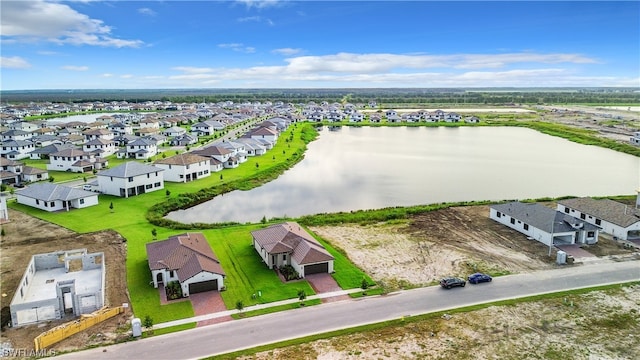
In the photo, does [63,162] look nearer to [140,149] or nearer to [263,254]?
[140,149]

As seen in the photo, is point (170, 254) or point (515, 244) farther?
point (515, 244)

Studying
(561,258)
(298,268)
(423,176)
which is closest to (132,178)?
(298,268)

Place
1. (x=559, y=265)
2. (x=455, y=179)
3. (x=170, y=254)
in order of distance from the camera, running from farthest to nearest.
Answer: (x=455, y=179)
(x=559, y=265)
(x=170, y=254)

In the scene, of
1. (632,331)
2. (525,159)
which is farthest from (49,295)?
(525,159)

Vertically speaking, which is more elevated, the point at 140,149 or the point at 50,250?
the point at 140,149

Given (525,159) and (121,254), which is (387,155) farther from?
(121,254)

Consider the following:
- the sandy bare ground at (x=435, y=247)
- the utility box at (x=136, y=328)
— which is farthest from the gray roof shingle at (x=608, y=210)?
the utility box at (x=136, y=328)
